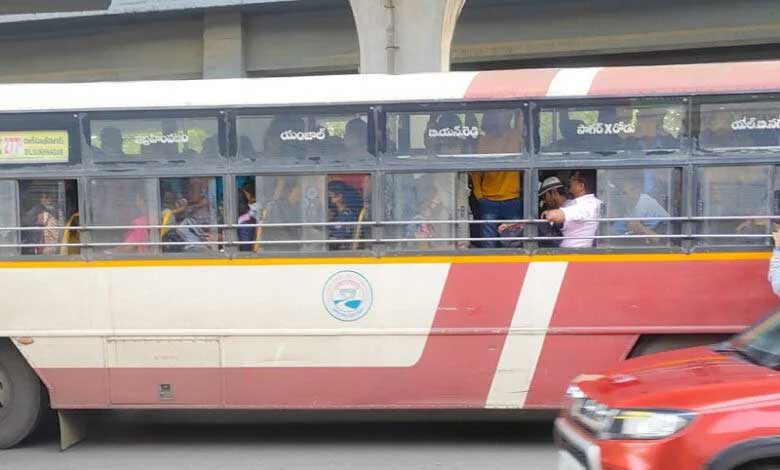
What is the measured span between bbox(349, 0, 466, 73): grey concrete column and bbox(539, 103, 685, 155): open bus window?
766cm

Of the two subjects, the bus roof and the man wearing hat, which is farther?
the man wearing hat

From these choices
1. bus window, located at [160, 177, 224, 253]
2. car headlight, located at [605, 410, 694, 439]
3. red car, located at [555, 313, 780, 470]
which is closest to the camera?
red car, located at [555, 313, 780, 470]

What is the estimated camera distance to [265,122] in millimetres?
6559

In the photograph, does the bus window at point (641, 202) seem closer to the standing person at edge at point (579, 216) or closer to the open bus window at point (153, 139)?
the standing person at edge at point (579, 216)

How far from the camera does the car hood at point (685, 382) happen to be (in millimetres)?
3797

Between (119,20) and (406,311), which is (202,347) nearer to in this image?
(406,311)

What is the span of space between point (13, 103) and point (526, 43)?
42.9ft

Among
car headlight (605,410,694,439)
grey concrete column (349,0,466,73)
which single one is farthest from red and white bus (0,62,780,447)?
grey concrete column (349,0,466,73)

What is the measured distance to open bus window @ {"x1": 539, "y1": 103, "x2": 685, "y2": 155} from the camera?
629 centimetres

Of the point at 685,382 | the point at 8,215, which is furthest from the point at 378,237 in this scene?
the point at 8,215

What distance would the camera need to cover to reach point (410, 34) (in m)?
13.8

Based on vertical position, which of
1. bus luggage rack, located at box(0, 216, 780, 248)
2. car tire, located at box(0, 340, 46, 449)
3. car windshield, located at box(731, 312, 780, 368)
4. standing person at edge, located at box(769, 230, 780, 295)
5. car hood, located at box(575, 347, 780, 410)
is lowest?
car tire, located at box(0, 340, 46, 449)

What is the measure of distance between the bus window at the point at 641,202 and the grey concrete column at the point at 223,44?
14128mm

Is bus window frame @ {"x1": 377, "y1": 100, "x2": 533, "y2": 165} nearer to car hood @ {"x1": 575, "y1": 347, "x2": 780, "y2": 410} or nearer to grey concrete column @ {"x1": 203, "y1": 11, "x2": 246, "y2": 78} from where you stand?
car hood @ {"x1": 575, "y1": 347, "x2": 780, "y2": 410}
